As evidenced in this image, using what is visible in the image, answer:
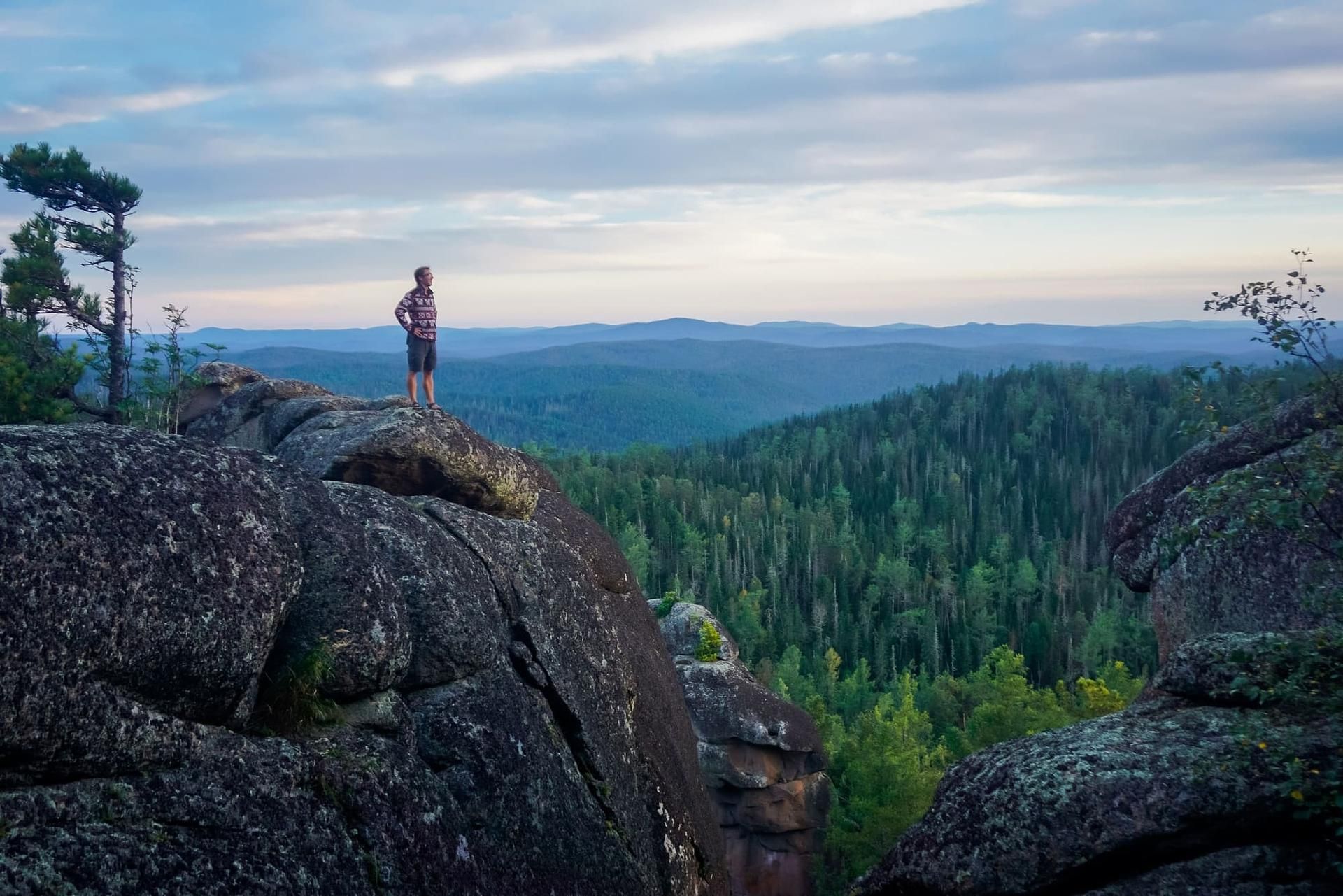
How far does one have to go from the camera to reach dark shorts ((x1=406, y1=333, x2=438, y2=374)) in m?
23.8

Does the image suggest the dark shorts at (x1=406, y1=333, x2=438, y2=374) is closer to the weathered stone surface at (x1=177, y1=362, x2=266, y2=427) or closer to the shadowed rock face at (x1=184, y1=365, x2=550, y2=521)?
the shadowed rock face at (x1=184, y1=365, x2=550, y2=521)

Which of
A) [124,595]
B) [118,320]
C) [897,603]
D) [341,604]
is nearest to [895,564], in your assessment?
[897,603]

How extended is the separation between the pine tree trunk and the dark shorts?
1568cm

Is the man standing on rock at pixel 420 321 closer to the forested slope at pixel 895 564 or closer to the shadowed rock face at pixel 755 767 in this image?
the shadowed rock face at pixel 755 767

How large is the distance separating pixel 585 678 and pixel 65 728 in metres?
8.81

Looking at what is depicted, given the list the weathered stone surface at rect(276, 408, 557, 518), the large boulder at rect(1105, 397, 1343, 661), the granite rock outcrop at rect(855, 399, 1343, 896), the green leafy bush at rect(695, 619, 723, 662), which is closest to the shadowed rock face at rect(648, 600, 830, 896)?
the green leafy bush at rect(695, 619, 723, 662)

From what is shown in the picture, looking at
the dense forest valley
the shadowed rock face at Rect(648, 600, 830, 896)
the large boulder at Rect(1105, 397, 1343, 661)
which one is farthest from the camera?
the dense forest valley

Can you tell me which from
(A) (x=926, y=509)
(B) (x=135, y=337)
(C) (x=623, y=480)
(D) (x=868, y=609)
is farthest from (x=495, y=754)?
(A) (x=926, y=509)

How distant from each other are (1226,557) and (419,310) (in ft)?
57.8

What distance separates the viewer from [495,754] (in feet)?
44.0

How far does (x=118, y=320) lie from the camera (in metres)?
35.3

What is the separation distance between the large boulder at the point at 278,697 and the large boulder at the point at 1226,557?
405 inches

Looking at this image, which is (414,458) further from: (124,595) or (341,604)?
(124,595)

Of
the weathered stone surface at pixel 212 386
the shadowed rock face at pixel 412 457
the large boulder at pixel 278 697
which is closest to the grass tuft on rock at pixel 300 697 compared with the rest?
the large boulder at pixel 278 697
